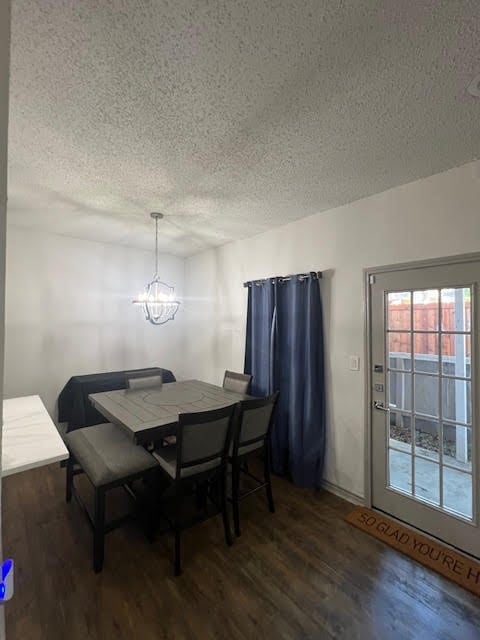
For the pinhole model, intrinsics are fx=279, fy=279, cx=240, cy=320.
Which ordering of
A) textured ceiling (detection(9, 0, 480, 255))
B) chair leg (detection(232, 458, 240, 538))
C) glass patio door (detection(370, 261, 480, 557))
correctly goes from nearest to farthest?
textured ceiling (detection(9, 0, 480, 255)) < glass patio door (detection(370, 261, 480, 557)) < chair leg (detection(232, 458, 240, 538))

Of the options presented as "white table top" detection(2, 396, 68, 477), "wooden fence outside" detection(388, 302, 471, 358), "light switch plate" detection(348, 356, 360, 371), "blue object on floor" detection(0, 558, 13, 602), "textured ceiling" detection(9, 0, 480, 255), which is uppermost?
"textured ceiling" detection(9, 0, 480, 255)

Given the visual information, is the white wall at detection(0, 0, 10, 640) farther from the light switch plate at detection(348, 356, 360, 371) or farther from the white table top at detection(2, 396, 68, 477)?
the light switch plate at detection(348, 356, 360, 371)

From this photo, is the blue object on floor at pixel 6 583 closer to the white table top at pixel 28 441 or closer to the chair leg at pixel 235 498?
the white table top at pixel 28 441

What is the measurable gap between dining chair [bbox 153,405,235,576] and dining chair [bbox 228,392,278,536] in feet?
0.30

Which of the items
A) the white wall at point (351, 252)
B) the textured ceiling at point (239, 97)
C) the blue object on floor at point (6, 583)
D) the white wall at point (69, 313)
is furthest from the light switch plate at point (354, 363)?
the white wall at point (69, 313)

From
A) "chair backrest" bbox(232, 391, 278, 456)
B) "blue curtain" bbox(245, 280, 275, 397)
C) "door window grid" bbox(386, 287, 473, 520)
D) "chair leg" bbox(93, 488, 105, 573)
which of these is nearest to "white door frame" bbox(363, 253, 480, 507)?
"door window grid" bbox(386, 287, 473, 520)

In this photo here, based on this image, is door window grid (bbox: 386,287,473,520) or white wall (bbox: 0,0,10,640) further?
door window grid (bbox: 386,287,473,520)

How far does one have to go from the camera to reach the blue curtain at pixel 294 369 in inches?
103

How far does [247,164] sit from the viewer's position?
1950 mm

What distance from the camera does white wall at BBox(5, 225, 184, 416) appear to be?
3.26 metres

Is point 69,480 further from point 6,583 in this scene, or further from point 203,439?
point 6,583

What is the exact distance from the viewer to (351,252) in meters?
2.50

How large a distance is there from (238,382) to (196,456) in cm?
121

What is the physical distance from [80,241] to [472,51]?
3.97m
